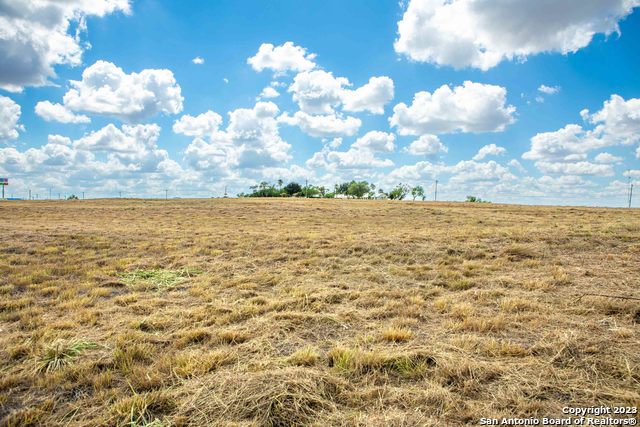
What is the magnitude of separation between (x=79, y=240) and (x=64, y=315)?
10138mm

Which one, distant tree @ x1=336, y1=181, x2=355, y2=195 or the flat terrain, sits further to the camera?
distant tree @ x1=336, y1=181, x2=355, y2=195

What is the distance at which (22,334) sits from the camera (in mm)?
5777

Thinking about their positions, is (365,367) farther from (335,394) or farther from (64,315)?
(64,315)

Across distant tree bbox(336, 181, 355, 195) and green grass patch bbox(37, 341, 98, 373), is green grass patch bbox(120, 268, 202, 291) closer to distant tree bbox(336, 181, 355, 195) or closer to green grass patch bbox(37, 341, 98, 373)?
green grass patch bbox(37, 341, 98, 373)

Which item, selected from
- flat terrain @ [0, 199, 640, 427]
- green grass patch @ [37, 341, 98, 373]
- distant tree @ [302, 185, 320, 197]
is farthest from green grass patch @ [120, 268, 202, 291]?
distant tree @ [302, 185, 320, 197]

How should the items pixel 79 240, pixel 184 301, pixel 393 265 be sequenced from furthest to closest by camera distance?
pixel 79 240
pixel 393 265
pixel 184 301

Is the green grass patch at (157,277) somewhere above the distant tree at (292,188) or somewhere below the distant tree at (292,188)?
below

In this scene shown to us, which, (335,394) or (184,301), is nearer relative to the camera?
(335,394)

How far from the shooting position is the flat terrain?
12.3ft

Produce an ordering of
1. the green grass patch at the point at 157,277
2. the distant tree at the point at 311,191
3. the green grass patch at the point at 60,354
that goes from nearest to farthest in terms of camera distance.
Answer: the green grass patch at the point at 60,354 → the green grass patch at the point at 157,277 → the distant tree at the point at 311,191

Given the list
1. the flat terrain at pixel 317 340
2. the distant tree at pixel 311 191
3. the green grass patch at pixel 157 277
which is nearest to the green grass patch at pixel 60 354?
the flat terrain at pixel 317 340

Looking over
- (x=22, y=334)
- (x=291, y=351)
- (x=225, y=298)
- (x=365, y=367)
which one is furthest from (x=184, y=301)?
(x=365, y=367)

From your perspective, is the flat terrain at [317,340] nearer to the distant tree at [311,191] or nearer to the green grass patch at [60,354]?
the green grass patch at [60,354]

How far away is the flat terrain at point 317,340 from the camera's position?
3750 mm
